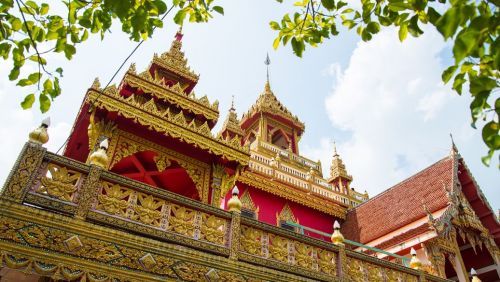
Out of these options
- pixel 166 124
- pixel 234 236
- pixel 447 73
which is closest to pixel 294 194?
pixel 166 124

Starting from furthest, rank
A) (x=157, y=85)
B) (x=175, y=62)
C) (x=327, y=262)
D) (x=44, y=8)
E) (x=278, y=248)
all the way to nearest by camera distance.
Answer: (x=175, y=62), (x=157, y=85), (x=327, y=262), (x=278, y=248), (x=44, y=8)

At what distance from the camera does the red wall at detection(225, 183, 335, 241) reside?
1423 centimetres

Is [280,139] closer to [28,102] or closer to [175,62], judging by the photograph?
[175,62]

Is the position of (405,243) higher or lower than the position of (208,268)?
higher

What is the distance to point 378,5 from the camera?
13.6 ft

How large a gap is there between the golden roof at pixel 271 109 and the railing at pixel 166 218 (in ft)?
61.2

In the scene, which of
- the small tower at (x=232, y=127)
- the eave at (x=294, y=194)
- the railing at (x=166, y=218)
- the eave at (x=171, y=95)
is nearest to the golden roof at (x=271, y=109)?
the small tower at (x=232, y=127)

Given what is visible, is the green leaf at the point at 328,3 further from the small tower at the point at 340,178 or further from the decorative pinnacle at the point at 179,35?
the small tower at the point at 340,178

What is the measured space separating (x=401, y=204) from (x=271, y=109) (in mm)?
13272

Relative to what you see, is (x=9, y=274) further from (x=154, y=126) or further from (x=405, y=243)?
(x=405, y=243)

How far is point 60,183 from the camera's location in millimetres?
5324

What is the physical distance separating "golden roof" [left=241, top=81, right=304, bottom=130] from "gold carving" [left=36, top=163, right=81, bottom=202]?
20471 mm

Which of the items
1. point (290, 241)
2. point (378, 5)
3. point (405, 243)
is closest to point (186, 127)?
point (290, 241)

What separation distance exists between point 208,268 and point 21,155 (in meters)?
2.98
